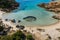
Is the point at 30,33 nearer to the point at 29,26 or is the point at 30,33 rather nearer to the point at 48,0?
the point at 29,26

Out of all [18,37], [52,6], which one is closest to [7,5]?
[52,6]

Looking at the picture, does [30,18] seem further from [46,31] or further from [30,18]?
[46,31]

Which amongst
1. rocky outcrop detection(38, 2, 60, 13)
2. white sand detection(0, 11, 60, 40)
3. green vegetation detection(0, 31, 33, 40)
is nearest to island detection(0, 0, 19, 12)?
rocky outcrop detection(38, 2, 60, 13)

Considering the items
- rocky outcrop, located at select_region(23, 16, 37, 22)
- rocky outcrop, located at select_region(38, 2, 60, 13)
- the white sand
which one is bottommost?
the white sand

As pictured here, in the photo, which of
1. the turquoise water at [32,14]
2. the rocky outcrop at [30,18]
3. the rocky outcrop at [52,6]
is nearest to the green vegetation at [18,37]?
the turquoise water at [32,14]

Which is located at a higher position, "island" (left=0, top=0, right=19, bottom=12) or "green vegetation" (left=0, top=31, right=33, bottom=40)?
"island" (left=0, top=0, right=19, bottom=12)

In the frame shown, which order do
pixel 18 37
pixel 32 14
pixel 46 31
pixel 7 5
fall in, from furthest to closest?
pixel 7 5
pixel 32 14
pixel 46 31
pixel 18 37

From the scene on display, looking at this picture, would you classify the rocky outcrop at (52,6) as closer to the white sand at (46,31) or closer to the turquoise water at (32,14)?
the turquoise water at (32,14)

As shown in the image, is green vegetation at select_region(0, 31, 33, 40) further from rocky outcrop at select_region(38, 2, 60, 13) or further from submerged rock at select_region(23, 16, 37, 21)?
rocky outcrop at select_region(38, 2, 60, 13)

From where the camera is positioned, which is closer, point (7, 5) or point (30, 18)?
point (30, 18)
